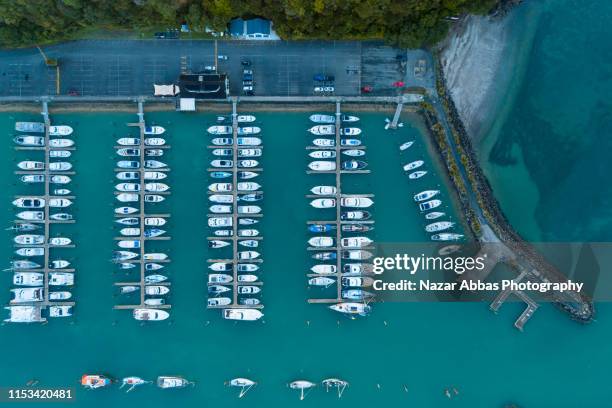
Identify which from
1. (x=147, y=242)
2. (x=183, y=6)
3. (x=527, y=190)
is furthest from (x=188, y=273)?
(x=527, y=190)

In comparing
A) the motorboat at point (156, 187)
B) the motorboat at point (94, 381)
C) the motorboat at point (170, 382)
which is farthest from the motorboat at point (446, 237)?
the motorboat at point (94, 381)

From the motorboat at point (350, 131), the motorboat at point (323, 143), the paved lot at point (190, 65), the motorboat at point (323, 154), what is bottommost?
the motorboat at point (323, 154)

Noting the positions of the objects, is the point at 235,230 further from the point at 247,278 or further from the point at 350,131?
the point at 350,131

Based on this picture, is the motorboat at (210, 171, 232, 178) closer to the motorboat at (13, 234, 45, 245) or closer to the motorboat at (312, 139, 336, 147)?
the motorboat at (312, 139, 336, 147)

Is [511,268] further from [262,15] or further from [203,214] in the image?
[262,15]

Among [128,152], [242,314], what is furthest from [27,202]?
[242,314]

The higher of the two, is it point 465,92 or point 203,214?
point 465,92

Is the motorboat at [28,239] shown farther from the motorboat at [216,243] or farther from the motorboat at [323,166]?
the motorboat at [323,166]
